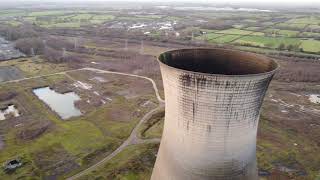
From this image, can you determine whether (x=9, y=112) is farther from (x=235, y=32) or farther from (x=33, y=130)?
(x=235, y=32)

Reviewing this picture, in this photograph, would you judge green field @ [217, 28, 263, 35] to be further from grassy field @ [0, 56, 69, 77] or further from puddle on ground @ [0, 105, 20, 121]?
puddle on ground @ [0, 105, 20, 121]

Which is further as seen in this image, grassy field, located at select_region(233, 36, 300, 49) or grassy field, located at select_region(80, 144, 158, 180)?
grassy field, located at select_region(233, 36, 300, 49)

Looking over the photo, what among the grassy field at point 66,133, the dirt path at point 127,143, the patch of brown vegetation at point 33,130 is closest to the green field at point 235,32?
the grassy field at point 66,133

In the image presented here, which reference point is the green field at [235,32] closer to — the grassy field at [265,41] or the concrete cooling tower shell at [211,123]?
the grassy field at [265,41]

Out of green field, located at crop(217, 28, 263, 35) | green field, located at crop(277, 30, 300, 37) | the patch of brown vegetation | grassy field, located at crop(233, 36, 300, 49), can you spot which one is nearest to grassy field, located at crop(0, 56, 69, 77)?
the patch of brown vegetation

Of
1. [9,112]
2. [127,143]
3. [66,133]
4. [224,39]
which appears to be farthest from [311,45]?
[9,112]

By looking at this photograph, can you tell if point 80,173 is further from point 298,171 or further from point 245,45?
point 245,45
